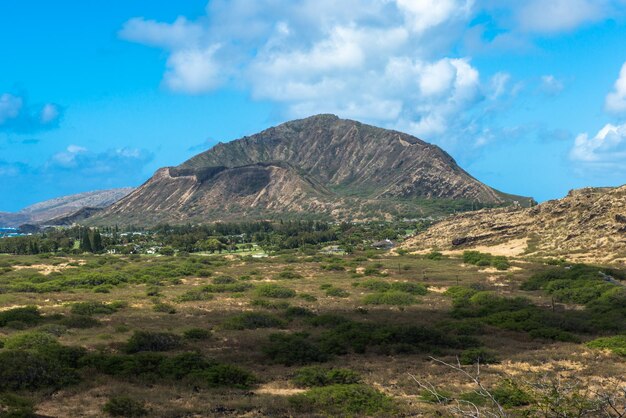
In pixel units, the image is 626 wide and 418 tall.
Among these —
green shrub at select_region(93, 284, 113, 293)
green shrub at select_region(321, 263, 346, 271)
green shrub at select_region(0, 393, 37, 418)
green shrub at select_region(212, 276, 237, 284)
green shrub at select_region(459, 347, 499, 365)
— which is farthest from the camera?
green shrub at select_region(321, 263, 346, 271)

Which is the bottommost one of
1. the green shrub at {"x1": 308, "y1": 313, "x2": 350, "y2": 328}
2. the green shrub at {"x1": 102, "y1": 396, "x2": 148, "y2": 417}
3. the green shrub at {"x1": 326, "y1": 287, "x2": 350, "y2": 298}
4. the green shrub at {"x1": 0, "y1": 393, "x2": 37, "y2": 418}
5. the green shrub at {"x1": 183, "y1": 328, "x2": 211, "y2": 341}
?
the green shrub at {"x1": 326, "y1": 287, "x2": 350, "y2": 298}

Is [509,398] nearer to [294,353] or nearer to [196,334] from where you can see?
[294,353]

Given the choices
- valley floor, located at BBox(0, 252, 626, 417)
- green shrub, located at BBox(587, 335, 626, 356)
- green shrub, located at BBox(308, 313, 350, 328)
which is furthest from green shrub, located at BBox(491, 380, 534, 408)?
green shrub, located at BBox(308, 313, 350, 328)

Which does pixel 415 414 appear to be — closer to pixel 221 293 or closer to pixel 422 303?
pixel 422 303

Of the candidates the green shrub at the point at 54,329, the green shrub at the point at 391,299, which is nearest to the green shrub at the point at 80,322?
the green shrub at the point at 54,329

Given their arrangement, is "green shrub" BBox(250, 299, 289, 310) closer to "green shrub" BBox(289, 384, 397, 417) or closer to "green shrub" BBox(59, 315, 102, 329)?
"green shrub" BBox(59, 315, 102, 329)

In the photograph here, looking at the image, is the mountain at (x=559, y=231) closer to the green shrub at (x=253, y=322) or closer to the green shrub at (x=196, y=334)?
the green shrub at (x=253, y=322)

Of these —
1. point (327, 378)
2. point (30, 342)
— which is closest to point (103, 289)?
point (30, 342)
